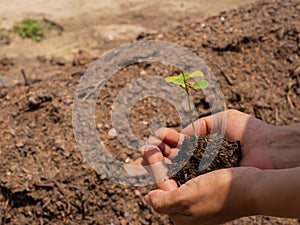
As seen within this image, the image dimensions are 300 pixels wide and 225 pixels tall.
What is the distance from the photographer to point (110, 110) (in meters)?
3.05

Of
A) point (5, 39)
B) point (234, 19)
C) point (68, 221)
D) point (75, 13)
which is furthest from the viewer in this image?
point (75, 13)

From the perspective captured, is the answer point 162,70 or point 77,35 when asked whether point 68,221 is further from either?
point 77,35

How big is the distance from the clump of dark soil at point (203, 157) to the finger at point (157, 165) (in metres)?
0.04

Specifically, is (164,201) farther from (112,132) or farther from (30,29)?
(30,29)

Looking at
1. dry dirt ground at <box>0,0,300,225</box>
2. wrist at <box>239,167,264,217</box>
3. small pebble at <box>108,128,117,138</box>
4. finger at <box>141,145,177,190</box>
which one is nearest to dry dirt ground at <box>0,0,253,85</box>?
dry dirt ground at <box>0,0,300,225</box>

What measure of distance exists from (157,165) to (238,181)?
0.47 meters

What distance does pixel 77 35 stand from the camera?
5781 millimetres

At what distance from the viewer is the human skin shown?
147cm

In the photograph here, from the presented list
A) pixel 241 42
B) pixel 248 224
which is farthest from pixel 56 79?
pixel 248 224

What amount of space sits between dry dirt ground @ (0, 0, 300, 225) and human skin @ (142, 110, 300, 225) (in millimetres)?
784

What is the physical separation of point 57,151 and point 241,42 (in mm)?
1629

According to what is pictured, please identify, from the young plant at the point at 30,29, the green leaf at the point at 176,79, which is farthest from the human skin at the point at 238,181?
the young plant at the point at 30,29

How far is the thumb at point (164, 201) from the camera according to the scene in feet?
5.58

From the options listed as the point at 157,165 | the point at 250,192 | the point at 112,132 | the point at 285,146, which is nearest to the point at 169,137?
the point at 157,165
